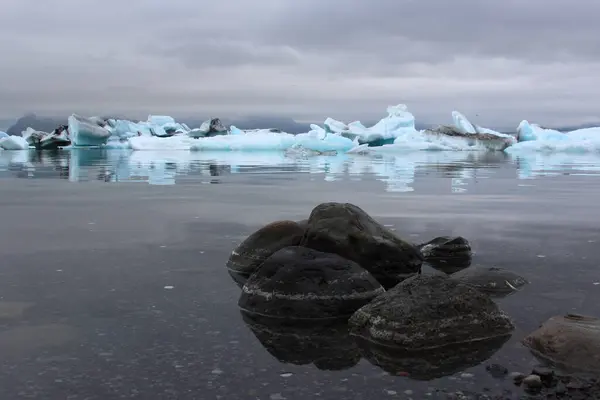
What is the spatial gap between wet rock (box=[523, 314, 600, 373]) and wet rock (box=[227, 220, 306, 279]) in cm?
325

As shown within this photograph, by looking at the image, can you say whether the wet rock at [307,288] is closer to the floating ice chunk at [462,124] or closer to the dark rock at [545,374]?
the dark rock at [545,374]

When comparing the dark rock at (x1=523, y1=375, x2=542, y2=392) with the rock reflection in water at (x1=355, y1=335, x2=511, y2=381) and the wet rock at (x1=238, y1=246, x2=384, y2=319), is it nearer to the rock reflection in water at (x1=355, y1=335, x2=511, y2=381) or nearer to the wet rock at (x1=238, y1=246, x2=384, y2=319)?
the rock reflection in water at (x1=355, y1=335, x2=511, y2=381)

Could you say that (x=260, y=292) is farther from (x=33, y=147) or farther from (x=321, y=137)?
(x=33, y=147)

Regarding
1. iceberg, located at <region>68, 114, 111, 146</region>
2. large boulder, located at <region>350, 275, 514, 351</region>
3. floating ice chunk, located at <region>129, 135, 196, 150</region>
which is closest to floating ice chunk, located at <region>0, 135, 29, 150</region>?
iceberg, located at <region>68, 114, 111, 146</region>

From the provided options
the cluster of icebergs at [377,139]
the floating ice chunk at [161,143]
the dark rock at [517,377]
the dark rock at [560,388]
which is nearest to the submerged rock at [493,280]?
the dark rock at [517,377]

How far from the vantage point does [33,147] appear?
252ft

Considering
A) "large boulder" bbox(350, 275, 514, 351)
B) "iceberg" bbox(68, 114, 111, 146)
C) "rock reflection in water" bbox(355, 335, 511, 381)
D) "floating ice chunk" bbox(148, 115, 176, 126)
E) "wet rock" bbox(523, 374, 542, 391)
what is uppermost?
"floating ice chunk" bbox(148, 115, 176, 126)

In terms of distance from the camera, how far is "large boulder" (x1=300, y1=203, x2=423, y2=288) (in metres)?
7.13

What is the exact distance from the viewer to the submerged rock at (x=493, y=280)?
249 inches

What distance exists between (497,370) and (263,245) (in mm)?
3739

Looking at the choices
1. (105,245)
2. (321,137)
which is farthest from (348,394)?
(321,137)

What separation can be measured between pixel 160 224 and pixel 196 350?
5.90 metres


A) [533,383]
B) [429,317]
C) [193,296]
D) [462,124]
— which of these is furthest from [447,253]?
[462,124]

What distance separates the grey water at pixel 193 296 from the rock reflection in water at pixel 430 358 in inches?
2.4
